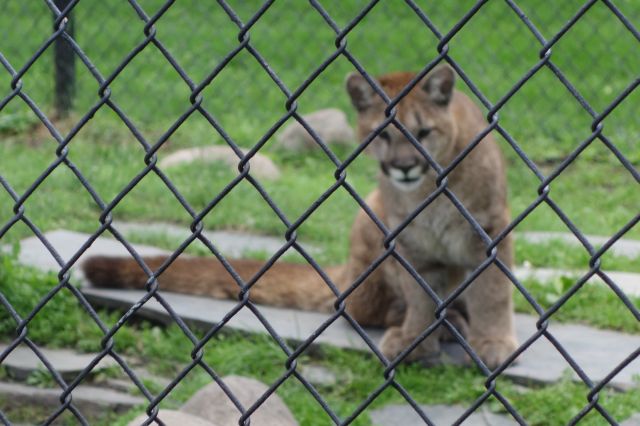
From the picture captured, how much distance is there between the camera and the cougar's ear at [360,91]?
520 centimetres

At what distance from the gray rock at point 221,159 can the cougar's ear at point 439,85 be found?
2.40 meters

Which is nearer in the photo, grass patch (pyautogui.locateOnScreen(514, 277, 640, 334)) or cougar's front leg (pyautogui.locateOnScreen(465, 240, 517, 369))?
cougar's front leg (pyautogui.locateOnScreen(465, 240, 517, 369))

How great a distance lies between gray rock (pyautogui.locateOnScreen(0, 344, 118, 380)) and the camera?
4598 mm

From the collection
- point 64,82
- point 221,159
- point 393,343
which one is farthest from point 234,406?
point 64,82

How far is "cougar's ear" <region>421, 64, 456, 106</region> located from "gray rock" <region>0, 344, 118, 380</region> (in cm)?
170

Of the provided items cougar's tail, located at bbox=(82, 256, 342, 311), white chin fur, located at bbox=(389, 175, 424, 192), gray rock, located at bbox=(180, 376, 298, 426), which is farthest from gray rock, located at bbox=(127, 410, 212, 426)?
cougar's tail, located at bbox=(82, 256, 342, 311)

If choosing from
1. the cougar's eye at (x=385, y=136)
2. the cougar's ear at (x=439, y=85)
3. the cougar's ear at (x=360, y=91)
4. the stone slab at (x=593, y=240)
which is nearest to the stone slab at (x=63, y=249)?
the cougar's ear at (x=360, y=91)

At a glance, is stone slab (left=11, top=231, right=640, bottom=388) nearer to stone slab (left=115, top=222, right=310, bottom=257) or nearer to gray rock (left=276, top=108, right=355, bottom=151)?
stone slab (left=115, top=222, right=310, bottom=257)

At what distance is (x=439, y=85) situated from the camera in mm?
5043

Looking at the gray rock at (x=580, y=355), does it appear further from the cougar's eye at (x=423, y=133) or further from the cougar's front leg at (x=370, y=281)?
the cougar's eye at (x=423, y=133)

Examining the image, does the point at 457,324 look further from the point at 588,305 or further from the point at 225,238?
the point at 225,238

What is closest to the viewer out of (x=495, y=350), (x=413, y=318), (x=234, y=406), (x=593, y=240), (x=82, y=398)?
(x=234, y=406)

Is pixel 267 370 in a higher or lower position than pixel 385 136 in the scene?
lower

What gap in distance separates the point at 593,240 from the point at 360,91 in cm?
161
